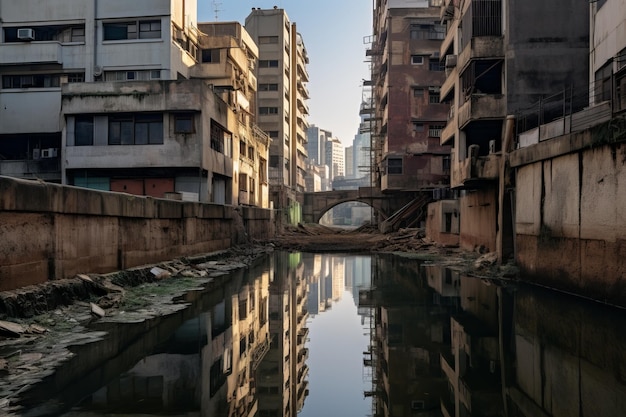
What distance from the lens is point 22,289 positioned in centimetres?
927

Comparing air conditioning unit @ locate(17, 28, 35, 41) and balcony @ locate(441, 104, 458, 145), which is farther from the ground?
air conditioning unit @ locate(17, 28, 35, 41)

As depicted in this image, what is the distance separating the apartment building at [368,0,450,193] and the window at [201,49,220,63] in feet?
56.8

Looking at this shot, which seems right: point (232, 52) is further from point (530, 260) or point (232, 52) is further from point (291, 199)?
point (530, 260)

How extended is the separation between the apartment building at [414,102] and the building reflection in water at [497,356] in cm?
3619

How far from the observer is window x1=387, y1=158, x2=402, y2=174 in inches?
1946

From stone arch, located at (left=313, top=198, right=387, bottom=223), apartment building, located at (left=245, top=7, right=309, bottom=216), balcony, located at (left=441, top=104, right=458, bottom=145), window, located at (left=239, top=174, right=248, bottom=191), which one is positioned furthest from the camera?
apartment building, located at (left=245, top=7, right=309, bottom=216)

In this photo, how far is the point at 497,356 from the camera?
7879mm

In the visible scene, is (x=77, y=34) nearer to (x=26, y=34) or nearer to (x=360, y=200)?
(x=26, y=34)

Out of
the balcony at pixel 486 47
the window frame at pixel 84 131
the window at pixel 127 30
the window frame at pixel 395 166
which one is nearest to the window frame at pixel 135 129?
the window frame at pixel 84 131

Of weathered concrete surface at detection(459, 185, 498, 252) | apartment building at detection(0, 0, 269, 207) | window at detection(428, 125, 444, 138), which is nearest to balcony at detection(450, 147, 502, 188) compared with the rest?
weathered concrete surface at detection(459, 185, 498, 252)

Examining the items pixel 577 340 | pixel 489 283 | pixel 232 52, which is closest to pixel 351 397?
pixel 577 340

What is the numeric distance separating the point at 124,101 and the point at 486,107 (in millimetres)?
18814

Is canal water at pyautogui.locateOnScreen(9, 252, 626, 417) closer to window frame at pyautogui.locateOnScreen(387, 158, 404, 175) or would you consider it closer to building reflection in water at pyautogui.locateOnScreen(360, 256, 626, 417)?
building reflection in water at pyautogui.locateOnScreen(360, 256, 626, 417)

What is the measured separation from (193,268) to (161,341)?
10.2 m
